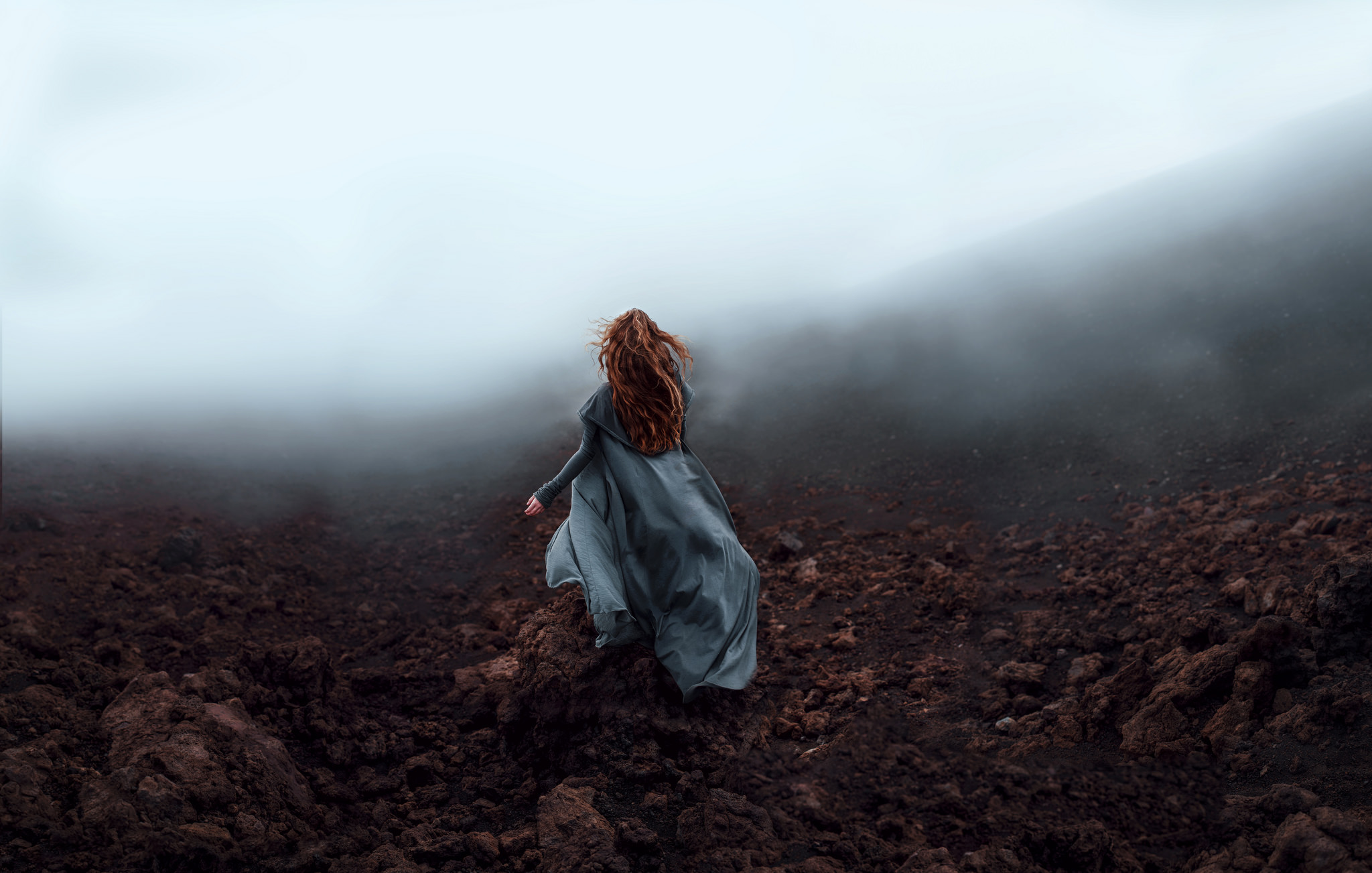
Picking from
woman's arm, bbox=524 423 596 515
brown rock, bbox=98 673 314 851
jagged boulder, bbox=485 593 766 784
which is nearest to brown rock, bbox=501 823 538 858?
jagged boulder, bbox=485 593 766 784

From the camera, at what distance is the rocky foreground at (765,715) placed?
8.59ft

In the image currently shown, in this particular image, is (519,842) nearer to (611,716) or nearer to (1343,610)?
(611,716)

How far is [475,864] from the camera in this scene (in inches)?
107

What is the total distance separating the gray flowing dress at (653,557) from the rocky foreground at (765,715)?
0.65 feet

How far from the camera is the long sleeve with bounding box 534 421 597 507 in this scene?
3.62 meters

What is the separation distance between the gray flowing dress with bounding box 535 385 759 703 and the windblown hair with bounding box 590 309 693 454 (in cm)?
8

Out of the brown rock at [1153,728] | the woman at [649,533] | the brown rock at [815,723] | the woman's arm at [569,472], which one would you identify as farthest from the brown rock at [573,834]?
the brown rock at [1153,728]

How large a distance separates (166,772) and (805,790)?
265 cm

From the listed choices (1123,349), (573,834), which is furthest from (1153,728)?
(1123,349)

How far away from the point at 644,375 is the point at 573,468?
63cm

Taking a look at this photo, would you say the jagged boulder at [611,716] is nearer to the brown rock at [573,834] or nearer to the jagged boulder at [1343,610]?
the brown rock at [573,834]

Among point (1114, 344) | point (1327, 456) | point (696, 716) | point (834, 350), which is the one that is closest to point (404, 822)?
point (696, 716)

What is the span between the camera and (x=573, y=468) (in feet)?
12.1

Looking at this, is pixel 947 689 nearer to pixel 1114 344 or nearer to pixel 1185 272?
pixel 1114 344
